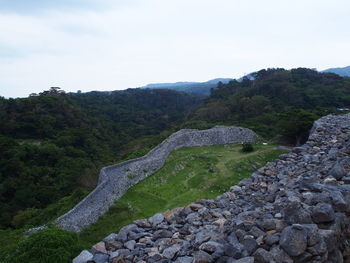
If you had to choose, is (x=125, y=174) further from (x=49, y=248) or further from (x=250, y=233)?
(x=250, y=233)

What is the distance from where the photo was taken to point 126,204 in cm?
1486

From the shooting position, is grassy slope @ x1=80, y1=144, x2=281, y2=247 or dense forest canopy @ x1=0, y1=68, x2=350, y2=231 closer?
grassy slope @ x1=80, y1=144, x2=281, y2=247

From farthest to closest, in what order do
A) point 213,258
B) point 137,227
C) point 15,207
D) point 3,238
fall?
point 15,207 → point 3,238 → point 137,227 → point 213,258

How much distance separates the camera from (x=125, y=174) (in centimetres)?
1730

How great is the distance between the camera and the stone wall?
47.9ft

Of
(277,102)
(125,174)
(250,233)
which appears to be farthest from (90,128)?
(250,233)

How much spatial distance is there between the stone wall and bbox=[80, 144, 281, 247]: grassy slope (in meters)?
0.45

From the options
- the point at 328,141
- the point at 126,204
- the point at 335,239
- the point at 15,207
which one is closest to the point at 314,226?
the point at 335,239

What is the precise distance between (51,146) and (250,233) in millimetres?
33825

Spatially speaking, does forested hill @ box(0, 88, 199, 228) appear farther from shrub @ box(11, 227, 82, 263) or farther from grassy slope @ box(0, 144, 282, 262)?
shrub @ box(11, 227, 82, 263)

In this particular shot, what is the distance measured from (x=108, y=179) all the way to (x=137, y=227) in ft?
39.7

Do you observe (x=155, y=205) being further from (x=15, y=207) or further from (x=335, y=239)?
(x=15, y=207)

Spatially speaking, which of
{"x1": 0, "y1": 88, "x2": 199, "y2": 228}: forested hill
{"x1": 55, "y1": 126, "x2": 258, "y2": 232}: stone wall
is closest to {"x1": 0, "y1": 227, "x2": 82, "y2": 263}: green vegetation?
{"x1": 55, "y1": 126, "x2": 258, "y2": 232}: stone wall

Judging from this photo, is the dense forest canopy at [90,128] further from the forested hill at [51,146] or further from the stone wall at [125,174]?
the stone wall at [125,174]
